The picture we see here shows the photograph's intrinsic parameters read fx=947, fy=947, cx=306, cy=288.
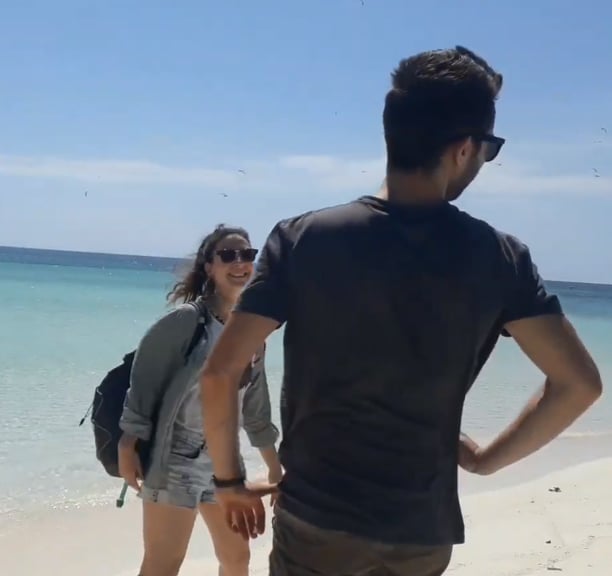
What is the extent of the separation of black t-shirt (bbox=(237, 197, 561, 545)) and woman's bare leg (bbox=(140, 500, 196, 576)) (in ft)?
5.03

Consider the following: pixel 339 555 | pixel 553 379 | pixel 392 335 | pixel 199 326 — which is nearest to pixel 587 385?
pixel 553 379

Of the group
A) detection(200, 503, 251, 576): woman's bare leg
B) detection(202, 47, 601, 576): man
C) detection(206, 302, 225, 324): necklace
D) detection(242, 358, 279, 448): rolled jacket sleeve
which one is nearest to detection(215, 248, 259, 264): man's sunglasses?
detection(206, 302, 225, 324): necklace

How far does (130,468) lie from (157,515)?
19cm

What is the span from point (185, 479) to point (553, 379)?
5.63ft

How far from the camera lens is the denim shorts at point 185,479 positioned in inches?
130

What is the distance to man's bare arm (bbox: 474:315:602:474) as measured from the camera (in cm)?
191

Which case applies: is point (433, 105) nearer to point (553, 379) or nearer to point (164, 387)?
point (553, 379)

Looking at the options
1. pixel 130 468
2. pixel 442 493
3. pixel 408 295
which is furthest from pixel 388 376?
pixel 130 468

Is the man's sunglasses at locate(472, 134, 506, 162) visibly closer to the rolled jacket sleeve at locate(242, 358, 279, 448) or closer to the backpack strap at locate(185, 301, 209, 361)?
the backpack strap at locate(185, 301, 209, 361)

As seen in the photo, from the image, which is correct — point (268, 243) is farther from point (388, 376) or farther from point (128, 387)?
point (128, 387)

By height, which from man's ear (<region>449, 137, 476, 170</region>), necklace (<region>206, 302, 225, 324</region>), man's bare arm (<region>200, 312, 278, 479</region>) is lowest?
necklace (<region>206, 302, 225, 324</region>)

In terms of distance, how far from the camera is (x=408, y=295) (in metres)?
1.81

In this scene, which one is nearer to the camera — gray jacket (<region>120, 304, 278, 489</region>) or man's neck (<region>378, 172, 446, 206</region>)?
man's neck (<region>378, 172, 446, 206</region>)

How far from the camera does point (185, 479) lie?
3.31m
